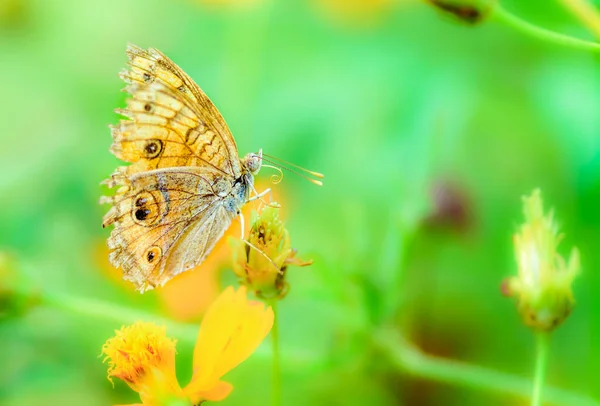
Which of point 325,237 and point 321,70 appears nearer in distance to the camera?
point 325,237

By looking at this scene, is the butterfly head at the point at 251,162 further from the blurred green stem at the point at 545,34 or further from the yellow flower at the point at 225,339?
the blurred green stem at the point at 545,34

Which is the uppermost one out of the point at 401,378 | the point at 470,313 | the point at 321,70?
the point at 321,70

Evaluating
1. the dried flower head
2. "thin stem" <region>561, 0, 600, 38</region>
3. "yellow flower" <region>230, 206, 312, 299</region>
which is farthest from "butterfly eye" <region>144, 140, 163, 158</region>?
"thin stem" <region>561, 0, 600, 38</region>

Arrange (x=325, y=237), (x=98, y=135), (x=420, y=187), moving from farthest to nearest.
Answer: (x=98, y=135), (x=325, y=237), (x=420, y=187)

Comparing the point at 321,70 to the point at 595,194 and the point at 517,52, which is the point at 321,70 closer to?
the point at 517,52

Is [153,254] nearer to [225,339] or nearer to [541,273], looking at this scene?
[225,339]

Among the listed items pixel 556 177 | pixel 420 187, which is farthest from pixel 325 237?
pixel 556 177
